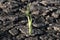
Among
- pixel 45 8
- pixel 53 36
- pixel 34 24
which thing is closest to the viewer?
pixel 53 36

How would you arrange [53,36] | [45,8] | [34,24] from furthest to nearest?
[45,8] < [34,24] < [53,36]

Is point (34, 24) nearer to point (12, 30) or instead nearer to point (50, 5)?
point (12, 30)

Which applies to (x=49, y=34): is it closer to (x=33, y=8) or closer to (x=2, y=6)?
(x=33, y=8)

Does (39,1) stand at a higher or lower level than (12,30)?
higher

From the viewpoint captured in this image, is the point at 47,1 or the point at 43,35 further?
the point at 47,1


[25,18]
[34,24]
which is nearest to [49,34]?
[34,24]

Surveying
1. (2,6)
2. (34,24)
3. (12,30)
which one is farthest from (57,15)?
(2,6)
